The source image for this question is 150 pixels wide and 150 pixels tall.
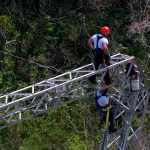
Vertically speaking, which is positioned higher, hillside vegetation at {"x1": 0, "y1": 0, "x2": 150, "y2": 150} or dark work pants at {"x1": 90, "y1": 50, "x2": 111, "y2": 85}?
hillside vegetation at {"x1": 0, "y1": 0, "x2": 150, "y2": 150}

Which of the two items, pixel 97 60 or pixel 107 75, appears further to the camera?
pixel 107 75

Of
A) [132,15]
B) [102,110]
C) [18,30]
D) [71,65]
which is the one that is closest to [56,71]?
[71,65]

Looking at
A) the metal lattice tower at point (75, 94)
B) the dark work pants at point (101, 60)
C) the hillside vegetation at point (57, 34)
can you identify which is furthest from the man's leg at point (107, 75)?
the hillside vegetation at point (57, 34)

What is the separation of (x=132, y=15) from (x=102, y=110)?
447 inches

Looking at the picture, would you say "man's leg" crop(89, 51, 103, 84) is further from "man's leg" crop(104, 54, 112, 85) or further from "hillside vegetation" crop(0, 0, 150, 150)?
"hillside vegetation" crop(0, 0, 150, 150)

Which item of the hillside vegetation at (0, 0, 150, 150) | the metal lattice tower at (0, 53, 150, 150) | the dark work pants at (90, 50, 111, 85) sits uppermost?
the hillside vegetation at (0, 0, 150, 150)

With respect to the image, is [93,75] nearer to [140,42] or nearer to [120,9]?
[140,42]

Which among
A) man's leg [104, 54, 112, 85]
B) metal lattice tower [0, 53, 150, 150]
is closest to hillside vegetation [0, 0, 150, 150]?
metal lattice tower [0, 53, 150, 150]

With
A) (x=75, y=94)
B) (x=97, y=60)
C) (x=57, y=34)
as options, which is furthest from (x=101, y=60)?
(x=57, y=34)

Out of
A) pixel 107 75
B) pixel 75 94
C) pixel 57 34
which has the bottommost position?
pixel 75 94

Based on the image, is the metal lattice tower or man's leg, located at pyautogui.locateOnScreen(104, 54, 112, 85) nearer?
the metal lattice tower

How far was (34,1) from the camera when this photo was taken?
25.2m

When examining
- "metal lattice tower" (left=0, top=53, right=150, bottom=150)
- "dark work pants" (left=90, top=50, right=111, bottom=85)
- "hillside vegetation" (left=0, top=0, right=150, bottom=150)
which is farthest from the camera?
"hillside vegetation" (left=0, top=0, right=150, bottom=150)

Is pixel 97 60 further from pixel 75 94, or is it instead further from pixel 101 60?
pixel 75 94
